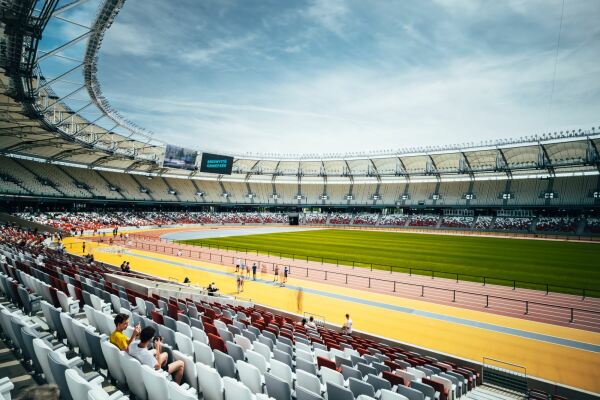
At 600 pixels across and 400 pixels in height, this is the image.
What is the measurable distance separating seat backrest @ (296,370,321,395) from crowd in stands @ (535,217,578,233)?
64.9 meters

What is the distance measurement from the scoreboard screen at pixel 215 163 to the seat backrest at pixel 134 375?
61698 millimetres

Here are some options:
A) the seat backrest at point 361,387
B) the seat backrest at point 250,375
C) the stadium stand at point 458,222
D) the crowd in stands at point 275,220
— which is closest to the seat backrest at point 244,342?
the seat backrest at point 250,375

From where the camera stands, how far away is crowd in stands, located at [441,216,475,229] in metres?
64.4

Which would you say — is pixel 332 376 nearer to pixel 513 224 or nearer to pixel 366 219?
pixel 513 224

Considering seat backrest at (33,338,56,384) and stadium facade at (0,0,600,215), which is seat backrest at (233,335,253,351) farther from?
stadium facade at (0,0,600,215)

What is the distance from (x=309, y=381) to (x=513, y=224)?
218 feet

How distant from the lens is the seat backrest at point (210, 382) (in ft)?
15.9

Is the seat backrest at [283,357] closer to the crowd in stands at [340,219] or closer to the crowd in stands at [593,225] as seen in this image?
the crowd in stands at [593,225]

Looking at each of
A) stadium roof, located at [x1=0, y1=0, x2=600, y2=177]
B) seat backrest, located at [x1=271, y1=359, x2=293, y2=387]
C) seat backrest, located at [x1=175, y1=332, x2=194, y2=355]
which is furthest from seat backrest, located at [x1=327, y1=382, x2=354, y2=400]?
stadium roof, located at [x1=0, y1=0, x2=600, y2=177]

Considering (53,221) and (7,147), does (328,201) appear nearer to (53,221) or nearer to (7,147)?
(53,221)

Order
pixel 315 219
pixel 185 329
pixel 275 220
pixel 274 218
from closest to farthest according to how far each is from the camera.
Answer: pixel 185 329, pixel 275 220, pixel 274 218, pixel 315 219

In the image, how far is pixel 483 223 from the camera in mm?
63438

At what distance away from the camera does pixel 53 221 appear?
45.6 m

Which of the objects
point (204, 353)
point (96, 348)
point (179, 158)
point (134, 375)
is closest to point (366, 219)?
point (179, 158)
